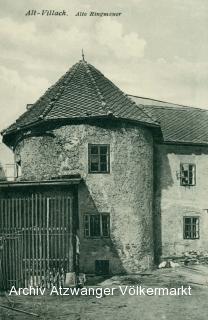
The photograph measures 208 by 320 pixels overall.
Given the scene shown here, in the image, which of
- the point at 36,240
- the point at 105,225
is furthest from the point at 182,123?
the point at 36,240

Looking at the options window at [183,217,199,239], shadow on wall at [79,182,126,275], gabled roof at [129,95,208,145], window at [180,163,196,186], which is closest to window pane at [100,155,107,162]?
shadow on wall at [79,182,126,275]

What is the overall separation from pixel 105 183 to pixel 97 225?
5.44 ft

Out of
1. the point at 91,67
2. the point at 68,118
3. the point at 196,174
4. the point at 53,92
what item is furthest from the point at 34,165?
the point at 196,174

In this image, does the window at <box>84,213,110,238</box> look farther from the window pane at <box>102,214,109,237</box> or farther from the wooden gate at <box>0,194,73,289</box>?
the wooden gate at <box>0,194,73,289</box>

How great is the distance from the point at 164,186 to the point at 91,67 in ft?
20.7

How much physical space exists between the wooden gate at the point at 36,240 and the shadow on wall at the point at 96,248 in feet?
10.0

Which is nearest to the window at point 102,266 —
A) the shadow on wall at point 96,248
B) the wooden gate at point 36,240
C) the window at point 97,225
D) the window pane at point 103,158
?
the shadow on wall at point 96,248

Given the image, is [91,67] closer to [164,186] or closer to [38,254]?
[164,186]

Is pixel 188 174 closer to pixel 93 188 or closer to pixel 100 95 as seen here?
pixel 93 188

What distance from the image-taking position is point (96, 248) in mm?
18297

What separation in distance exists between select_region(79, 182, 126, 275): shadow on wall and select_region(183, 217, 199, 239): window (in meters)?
4.59

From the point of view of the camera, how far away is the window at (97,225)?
1830 centimetres

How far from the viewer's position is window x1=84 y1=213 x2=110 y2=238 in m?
18.3

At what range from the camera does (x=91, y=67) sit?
21.4m
